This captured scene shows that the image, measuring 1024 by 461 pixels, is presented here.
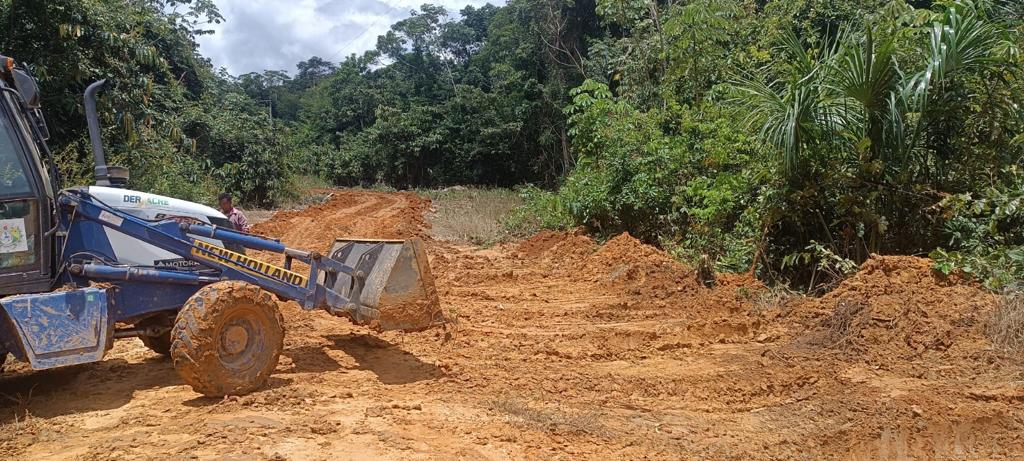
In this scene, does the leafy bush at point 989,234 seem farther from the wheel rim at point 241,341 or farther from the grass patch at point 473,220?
the grass patch at point 473,220

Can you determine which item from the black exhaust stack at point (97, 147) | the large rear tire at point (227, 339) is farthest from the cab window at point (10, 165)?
the large rear tire at point (227, 339)

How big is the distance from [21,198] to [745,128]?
25.5 feet

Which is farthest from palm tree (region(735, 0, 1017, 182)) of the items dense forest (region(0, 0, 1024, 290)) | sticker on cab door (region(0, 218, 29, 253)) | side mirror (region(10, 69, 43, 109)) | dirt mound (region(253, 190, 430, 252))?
dirt mound (region(253, 190, 430, 252))

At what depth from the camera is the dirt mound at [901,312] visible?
6.16m

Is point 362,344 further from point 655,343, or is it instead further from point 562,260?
point 562,260

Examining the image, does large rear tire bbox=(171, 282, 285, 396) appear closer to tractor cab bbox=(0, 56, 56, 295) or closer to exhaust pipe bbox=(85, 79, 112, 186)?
tractor cab bbox=(0, 56, 56, 295)

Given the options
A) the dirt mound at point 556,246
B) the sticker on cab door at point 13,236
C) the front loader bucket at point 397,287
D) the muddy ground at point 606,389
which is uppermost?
the sticker on cab door at point 13,236

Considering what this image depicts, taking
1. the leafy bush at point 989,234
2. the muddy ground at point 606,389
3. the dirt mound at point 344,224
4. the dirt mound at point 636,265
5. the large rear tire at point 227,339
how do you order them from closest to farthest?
the muddy ground at point 606,389 → the large rear tire at point 227,339 → the leafy bush at point 989,234 → the dirt mound at point 636,265 → the dirt mound at point 344,224

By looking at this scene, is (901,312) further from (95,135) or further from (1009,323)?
(95,135)

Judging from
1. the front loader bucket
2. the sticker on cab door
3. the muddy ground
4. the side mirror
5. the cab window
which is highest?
the side mirror

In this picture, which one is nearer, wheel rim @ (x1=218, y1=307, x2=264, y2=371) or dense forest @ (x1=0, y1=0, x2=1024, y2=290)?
wheel rim @ (x1=218, y1=307, x2=264, y2=371)

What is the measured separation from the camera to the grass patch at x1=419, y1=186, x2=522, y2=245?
16344 mm

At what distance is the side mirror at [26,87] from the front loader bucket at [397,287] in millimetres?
2431

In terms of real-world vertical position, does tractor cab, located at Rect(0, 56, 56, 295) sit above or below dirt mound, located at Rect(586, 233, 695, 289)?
above
